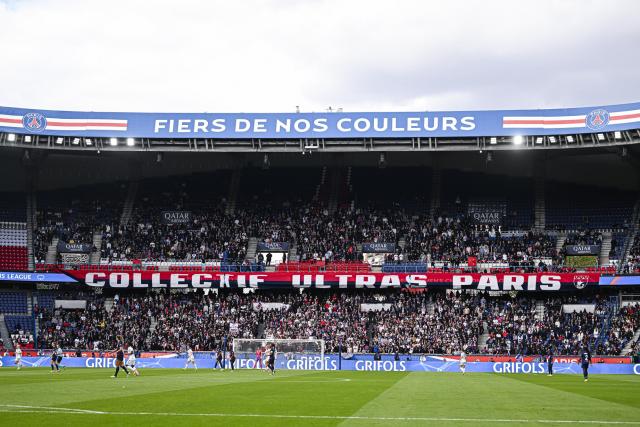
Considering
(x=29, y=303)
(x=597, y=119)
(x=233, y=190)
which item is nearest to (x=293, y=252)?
(x=233, y=190)

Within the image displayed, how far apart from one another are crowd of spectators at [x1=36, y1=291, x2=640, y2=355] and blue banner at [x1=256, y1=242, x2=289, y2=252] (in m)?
3.92

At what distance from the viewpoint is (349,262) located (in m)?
61.6

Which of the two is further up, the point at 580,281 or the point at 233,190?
the point at 233,190

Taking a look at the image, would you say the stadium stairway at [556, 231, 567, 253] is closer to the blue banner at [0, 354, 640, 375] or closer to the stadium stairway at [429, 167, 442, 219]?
the stadium stairway at [429, 167, 442, 219]

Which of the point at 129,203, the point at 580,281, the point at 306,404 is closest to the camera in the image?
the point at 306,404

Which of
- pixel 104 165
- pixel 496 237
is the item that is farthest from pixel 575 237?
pixel 104 165

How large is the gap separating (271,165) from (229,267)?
42.8 feet

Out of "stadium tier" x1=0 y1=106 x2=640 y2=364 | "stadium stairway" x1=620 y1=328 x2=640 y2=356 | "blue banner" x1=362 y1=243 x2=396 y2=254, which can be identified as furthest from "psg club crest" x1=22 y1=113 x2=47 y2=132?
"stadium stairway" x1=620 y1=328 x2=640 y2=356

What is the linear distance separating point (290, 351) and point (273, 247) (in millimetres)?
12959

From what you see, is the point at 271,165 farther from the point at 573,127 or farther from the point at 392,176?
the point at 573,127

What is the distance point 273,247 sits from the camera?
2562 inches

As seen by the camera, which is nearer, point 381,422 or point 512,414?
point 381,422

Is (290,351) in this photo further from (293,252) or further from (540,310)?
(540,310)

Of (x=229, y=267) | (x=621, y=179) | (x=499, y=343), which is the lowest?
(x=499, y=343)
